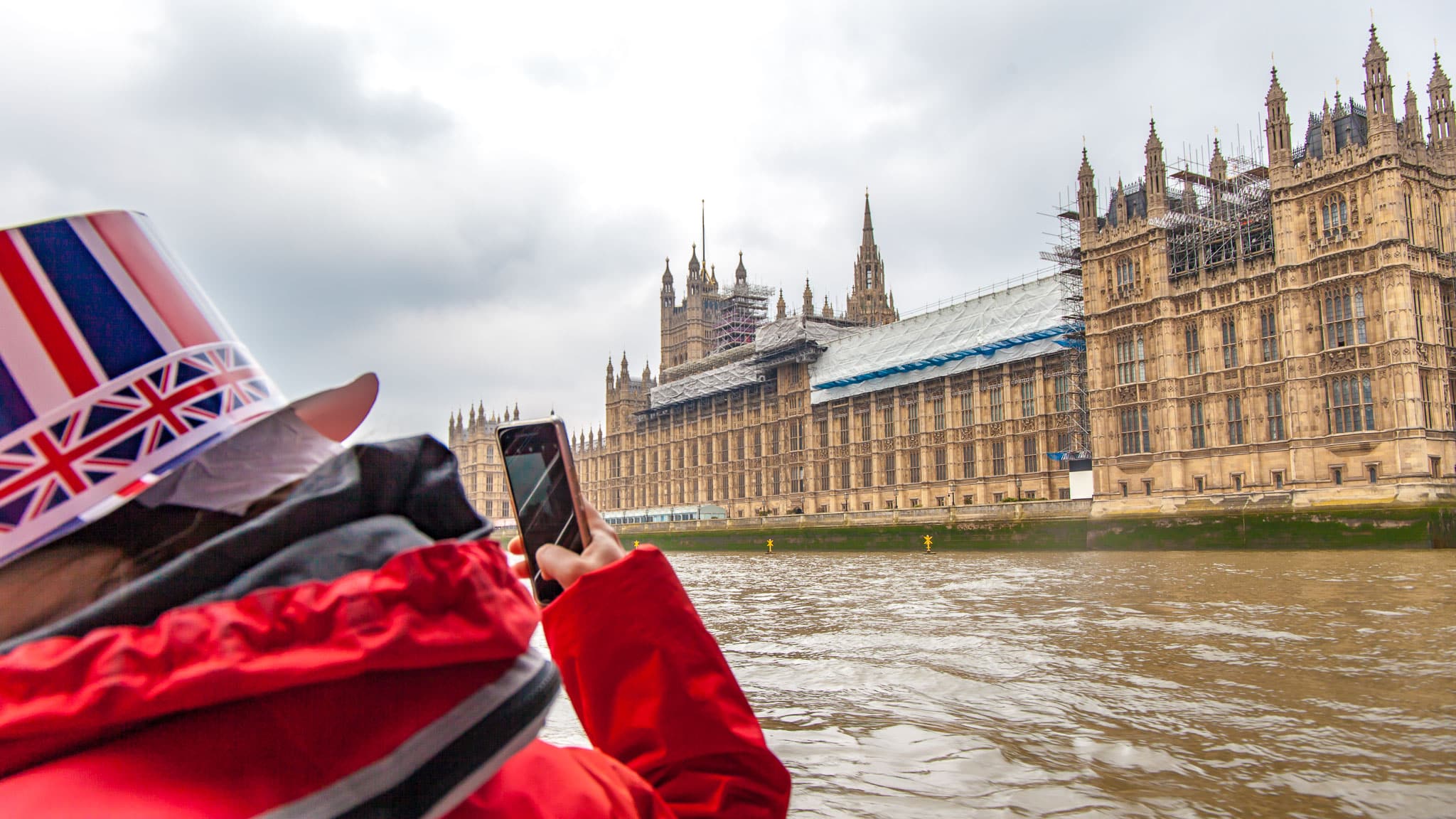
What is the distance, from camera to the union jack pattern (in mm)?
719

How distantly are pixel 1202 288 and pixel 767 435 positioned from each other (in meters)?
25.9

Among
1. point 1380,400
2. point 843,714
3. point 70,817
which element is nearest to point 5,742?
point 70,817

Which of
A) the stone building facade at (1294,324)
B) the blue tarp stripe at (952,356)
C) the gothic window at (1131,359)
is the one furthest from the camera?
the blue tarp stripe at (952,356)

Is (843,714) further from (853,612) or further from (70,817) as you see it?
(853,612)

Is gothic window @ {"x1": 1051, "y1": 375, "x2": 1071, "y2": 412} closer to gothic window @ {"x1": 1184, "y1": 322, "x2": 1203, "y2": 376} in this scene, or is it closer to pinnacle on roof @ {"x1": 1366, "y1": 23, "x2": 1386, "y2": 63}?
gothic window @ {"x1": 1184, "y1": 322, "x2": 1203, "y2": 376}

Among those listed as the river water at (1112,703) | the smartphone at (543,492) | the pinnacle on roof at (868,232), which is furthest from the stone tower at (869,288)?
the smartphone at (543,492)

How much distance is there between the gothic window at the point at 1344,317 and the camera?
25.0m

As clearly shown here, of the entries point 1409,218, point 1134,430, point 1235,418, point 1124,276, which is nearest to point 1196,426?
point 1235,418

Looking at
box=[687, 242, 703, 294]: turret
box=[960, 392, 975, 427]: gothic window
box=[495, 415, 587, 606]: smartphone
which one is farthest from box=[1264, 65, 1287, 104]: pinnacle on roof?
box=[687, 242, 703, 294]: turret

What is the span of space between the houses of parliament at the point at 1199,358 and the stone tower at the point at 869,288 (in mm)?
17014

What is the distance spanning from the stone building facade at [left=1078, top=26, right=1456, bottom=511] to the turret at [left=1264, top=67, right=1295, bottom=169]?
0.17 ft

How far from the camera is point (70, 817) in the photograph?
0.60 metres

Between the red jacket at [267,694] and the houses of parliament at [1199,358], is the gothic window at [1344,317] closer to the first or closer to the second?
the houses of parliament at [1199,358]

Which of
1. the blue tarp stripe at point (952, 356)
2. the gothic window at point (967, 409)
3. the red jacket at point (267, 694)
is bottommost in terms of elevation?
the red jacket at point (267, 694)
